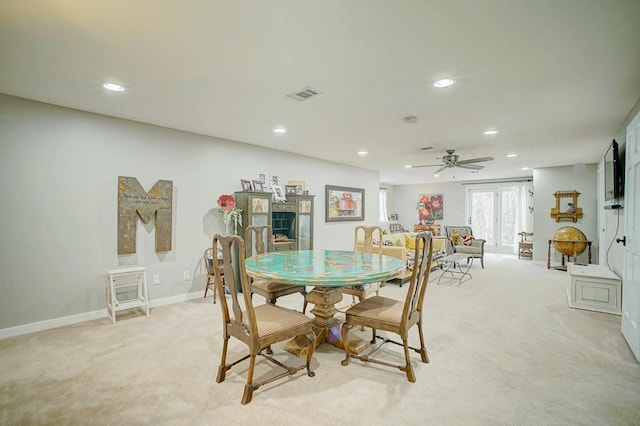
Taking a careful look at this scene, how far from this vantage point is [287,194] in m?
5.35

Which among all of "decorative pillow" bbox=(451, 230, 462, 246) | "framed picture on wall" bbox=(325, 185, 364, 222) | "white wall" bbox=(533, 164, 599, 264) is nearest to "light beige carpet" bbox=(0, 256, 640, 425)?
"framed picture on wall" bbox=(325, 185, 364, 222)

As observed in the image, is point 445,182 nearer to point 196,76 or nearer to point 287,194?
point 287,194

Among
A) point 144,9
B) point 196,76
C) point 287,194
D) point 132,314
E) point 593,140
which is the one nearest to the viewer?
point 144,9

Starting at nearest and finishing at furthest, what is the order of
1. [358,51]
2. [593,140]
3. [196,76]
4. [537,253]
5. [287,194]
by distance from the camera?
[358,51], [196,76], [593,140], [287,194], [537,253]

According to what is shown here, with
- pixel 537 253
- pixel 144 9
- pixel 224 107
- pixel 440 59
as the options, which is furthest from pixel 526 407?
pixel 537 253

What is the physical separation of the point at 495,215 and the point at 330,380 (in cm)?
938

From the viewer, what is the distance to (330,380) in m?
2.20

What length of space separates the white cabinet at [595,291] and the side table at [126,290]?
5.43 metres

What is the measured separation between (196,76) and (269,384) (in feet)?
8.14

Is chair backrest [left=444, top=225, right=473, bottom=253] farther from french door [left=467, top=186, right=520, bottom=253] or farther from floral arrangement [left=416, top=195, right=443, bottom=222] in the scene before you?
floral arrangement [left=416, top=195, right=443, bottom=222]

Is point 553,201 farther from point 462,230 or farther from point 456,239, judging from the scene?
point 456,239

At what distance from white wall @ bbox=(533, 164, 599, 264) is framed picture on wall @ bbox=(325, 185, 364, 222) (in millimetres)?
4328

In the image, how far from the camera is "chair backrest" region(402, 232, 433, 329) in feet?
7.13

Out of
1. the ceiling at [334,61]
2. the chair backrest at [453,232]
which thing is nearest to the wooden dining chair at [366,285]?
the ceiling at [334,61]
